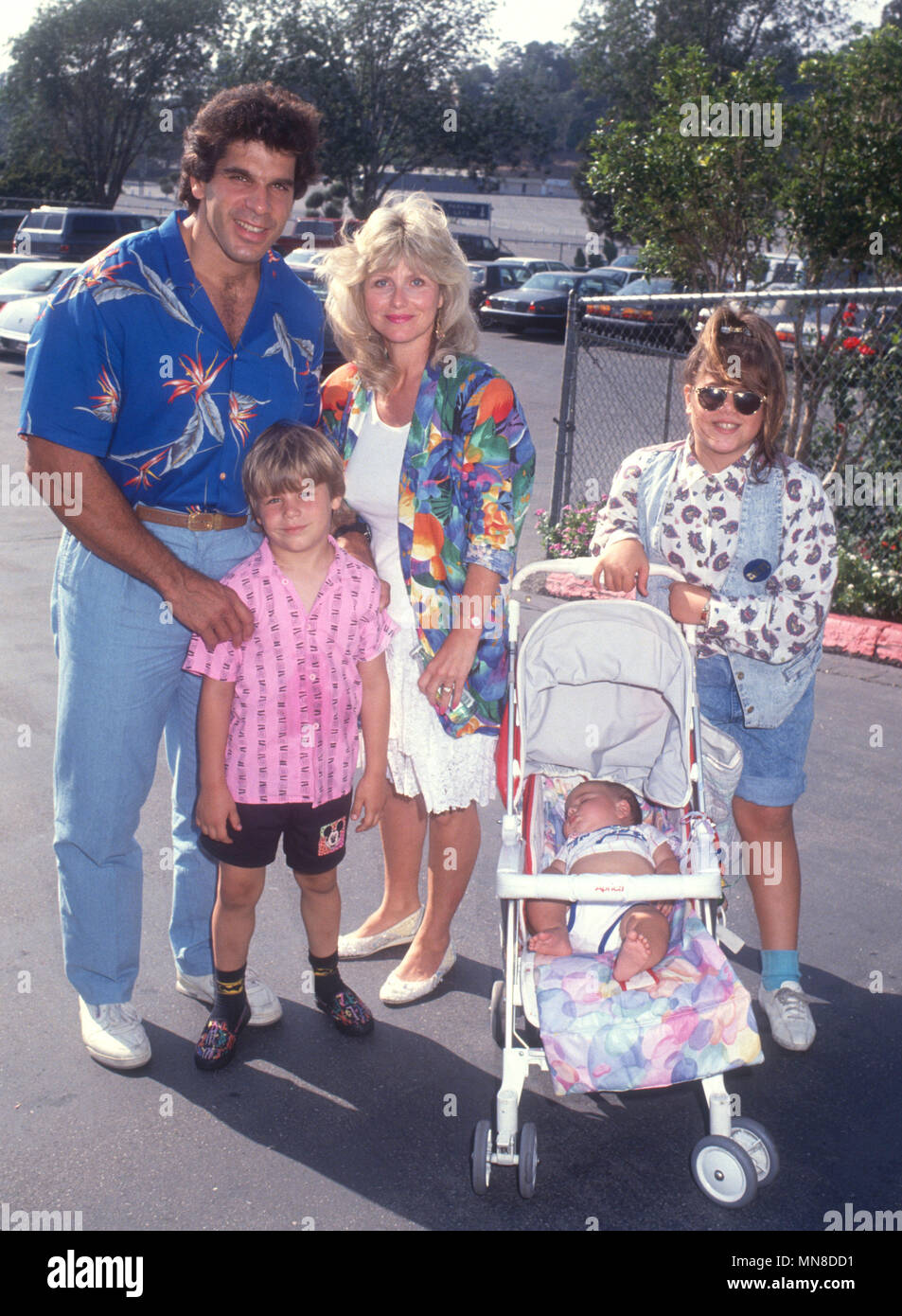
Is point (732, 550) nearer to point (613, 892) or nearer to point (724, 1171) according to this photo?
point (613, 892)

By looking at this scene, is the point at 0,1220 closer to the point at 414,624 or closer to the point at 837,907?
the point at 414,624

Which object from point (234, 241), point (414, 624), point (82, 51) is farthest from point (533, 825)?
point (82, 51)

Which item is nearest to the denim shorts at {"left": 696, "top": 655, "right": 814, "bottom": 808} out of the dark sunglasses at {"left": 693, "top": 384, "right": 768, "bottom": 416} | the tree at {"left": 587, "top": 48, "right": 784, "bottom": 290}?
the dark sunglasses at {"left": 693, "top": 384, "right": 768, "bottom": 416}

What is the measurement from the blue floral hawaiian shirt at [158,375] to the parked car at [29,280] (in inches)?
639

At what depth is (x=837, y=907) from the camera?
163 inches

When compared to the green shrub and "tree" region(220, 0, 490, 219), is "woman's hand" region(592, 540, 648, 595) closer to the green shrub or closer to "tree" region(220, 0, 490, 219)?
the green shrub

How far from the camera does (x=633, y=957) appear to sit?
2.79 meters

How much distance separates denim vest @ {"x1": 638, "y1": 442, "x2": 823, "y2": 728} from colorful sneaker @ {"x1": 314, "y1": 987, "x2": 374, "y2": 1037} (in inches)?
53.9

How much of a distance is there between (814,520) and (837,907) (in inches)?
64.0

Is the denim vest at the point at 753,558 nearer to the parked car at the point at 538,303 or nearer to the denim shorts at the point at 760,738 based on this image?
the denim shorts at the point at 760,738

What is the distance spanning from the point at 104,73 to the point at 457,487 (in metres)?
47.7

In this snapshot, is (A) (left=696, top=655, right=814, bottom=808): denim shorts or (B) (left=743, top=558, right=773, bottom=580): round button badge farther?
(A) (left=696, top=655, right=814, bottom=808): denim shorts

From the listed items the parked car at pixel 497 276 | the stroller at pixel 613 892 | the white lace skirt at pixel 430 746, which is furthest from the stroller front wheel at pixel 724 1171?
the parked car at pixel 497 276

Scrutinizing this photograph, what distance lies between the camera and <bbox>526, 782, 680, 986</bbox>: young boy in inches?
111
